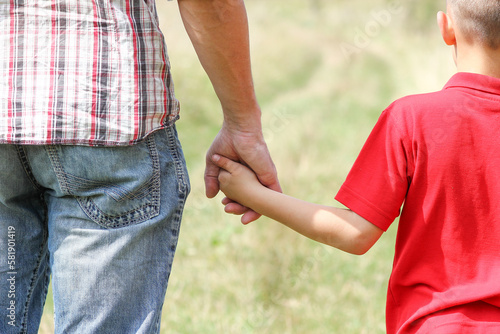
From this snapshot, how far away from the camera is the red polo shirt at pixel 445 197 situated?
1647 mm

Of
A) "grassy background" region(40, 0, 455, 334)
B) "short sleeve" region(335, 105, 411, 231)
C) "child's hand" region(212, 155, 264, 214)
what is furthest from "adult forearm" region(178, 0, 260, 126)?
"grassy background" region(40, 0, 455, 334)

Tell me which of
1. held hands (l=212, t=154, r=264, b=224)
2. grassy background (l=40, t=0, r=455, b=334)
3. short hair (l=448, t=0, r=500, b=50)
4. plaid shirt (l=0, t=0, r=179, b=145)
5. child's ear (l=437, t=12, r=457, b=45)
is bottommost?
grassy background (l=40, t=0, r=455, b=334)

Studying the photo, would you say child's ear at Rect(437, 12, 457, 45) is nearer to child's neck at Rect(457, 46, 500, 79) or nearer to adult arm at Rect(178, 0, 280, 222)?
child's neck at Rect(457, 46, 500, 79)

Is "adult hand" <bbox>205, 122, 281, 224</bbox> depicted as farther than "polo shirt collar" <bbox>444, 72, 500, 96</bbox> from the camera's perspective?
Yes

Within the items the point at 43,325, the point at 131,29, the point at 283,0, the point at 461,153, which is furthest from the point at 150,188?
the point at 283,0

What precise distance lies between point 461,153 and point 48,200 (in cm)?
114

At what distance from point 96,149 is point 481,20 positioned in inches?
42.7

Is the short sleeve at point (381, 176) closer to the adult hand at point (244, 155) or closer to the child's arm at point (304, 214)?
Result: the child's arm at point (304, 214)

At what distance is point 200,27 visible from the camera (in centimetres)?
178

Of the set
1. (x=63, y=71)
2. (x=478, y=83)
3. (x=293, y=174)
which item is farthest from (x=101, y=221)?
(x=293, y=174)

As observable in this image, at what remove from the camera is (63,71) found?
1.68m

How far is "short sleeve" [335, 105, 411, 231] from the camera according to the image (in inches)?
66.9

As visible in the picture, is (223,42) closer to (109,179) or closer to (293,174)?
(109,179)

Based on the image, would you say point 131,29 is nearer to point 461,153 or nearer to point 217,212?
point 461,153
